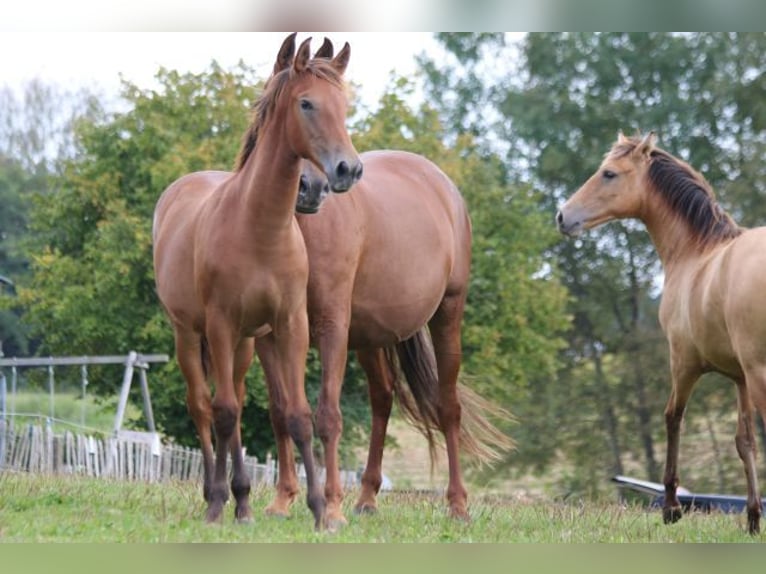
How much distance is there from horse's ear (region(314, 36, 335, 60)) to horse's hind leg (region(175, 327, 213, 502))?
1884mm

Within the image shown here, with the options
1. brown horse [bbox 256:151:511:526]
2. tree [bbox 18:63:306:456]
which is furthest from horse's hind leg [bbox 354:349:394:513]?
tree [bbox 18:63:306:456]

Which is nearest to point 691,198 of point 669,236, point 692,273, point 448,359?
point 669,236

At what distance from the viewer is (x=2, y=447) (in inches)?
634

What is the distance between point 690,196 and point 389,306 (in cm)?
270

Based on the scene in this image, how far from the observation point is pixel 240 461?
6586 mm

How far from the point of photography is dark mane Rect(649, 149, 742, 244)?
8359 millimetres

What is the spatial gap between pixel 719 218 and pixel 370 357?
2700 mm

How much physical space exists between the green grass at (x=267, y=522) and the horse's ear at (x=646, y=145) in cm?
269

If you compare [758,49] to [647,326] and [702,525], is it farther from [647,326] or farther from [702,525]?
[702,525]

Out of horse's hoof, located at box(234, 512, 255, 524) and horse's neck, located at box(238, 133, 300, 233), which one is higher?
horse's neck, located at box(238, 133, 300, 233)

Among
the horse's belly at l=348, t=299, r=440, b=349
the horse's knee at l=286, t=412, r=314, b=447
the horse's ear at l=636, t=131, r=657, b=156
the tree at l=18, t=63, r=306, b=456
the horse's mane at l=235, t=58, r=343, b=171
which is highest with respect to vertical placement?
the tree at l=18, t=63, r=306, b=456

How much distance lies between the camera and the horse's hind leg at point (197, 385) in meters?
6.85

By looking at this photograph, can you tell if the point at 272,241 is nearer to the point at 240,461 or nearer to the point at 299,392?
the point at 299,392

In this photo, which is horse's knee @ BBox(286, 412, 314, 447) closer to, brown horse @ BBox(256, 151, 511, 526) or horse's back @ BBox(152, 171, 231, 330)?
brown horse @ BBox(256, 151, 511, 526)
